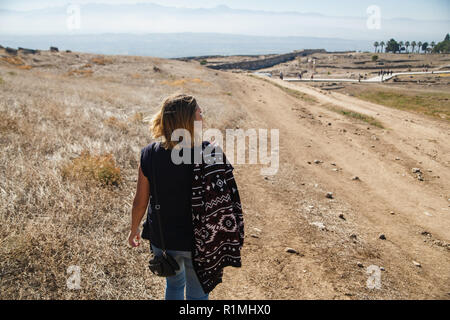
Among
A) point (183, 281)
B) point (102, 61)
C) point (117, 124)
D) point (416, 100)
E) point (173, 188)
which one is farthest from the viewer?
point (102, 61)

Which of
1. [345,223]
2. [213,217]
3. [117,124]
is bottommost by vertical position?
[345,223]

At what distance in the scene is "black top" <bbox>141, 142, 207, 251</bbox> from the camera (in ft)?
7.65

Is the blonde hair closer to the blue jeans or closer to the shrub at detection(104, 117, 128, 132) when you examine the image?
the blue jeans

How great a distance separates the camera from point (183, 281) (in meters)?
2.69

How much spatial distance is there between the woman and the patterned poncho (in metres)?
0.08

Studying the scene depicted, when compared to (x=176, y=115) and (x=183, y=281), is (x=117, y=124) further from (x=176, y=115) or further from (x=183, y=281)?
(x=176, y=115)

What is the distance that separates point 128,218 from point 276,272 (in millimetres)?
2729

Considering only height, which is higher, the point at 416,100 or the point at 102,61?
the point at 102,61

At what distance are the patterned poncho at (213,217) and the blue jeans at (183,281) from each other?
0.24 ft

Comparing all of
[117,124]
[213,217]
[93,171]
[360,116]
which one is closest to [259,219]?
[93,171]

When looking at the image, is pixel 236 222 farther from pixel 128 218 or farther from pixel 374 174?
pixel 374 174

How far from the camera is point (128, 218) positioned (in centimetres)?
495

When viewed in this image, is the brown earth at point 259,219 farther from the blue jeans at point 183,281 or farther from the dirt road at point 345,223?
the blue jeans at point 183,281

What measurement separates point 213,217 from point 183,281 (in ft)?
2.63
